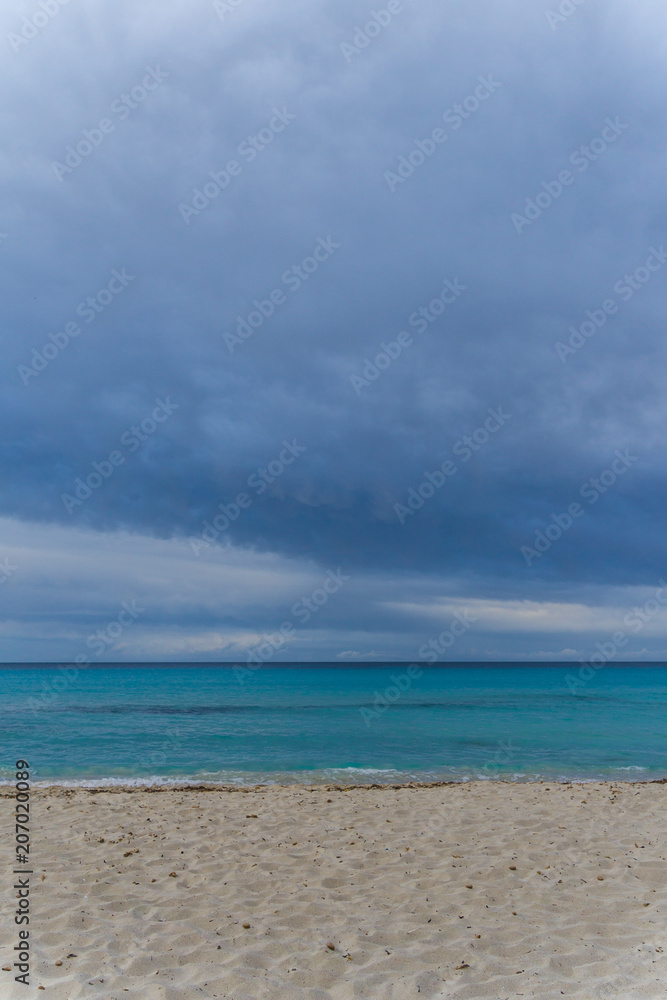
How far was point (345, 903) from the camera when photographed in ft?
26.3

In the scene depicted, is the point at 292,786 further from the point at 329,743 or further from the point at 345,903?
the point at 329,743

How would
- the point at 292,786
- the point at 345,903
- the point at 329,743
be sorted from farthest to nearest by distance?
the point at 329,743, the point at 292,786, the point at 345,903

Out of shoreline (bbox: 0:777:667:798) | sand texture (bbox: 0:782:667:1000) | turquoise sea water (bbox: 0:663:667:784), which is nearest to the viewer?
sand texture (bbox: 0:782:667:1000)

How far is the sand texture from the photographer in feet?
19.8

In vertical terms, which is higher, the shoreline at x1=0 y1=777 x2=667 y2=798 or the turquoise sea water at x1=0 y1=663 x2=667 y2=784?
the turquoise sea water at x1=0 y1=663 x2=667 y2=784

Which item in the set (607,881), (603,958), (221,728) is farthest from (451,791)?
(221,728)

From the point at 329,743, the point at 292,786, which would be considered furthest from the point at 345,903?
the point at 329,743

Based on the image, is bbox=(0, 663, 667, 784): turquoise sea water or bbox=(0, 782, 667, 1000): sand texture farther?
bbox=(0, 663, 667, 784): turquoise sea water

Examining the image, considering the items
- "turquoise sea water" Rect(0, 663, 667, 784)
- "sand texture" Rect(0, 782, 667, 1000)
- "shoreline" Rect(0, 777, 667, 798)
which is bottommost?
"sand texture" Rect(0, 782, 667, 1000)

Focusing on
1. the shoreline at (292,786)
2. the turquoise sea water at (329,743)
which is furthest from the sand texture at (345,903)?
the turquoise sea water at (329,743)

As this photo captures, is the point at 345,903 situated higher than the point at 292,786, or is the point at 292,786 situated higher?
the point at 292,786

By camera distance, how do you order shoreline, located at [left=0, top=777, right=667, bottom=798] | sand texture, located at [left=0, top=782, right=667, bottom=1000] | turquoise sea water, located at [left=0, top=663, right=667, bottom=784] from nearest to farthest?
sand texture, located at [left=0, top=782, right=667, bottom=1000] → shoreline, located at [left=0, top=777, right=667, bottom=798] → turquoise sea water, located at [left=0, top=663, right=667, bottom=784]

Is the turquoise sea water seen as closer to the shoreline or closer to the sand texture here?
the shoreline

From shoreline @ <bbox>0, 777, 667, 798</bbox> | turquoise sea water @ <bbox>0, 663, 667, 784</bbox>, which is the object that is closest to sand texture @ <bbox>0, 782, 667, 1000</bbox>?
shoreline @ <bbox>0, 777, 667, 798</bbox>
